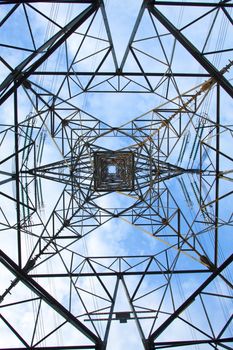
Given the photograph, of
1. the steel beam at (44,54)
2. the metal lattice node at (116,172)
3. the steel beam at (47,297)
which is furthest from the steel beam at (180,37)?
the steel beam at (47,297)

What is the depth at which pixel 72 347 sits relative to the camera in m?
17.4

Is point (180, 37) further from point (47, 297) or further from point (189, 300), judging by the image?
point (47, 297)

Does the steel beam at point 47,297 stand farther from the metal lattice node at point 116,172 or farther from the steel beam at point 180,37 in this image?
the steel beam at point 180,37

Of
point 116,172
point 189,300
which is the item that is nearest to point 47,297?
point 189,300

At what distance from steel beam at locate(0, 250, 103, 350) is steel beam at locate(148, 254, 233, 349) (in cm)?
199

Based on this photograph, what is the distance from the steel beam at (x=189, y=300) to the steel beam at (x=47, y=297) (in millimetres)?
1993

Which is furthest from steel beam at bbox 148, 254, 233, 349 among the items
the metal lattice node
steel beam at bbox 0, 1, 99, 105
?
steel beam at bbox 0, 1, 99, 105

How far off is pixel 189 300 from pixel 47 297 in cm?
498

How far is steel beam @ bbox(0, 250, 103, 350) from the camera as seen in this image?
1797 centimetres

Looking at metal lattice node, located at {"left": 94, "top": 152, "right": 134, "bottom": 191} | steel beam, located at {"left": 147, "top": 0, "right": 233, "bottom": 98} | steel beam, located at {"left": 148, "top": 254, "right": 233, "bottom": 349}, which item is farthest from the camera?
metal lattice node, located at {"left": 94, "top": 152, "right": 134, "bottom": 191}

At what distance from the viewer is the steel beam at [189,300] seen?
59.8ft

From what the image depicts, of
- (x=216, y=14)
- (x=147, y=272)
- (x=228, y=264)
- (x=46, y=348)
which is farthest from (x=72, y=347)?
(x=216, y=14)

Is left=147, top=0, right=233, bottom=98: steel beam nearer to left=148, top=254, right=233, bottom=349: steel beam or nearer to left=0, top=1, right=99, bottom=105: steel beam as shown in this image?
left=0, top=1, right=99, bottom=105: steel beam

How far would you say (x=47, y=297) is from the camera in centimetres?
1848
